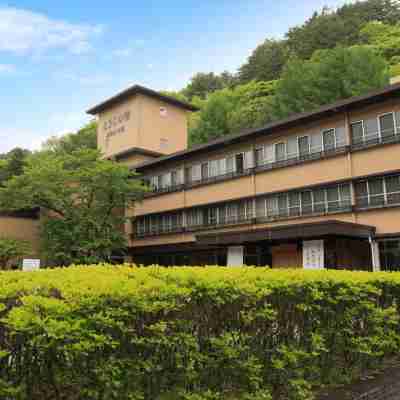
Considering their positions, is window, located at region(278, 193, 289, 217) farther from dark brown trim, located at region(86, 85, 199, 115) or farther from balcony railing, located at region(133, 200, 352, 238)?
dark brown trim, located at region(86, 85, 199, 115)

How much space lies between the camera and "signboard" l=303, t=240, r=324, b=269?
71.9ft

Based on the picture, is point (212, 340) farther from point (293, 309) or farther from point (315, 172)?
point (315, 172)

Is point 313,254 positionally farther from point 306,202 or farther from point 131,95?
point 131,95

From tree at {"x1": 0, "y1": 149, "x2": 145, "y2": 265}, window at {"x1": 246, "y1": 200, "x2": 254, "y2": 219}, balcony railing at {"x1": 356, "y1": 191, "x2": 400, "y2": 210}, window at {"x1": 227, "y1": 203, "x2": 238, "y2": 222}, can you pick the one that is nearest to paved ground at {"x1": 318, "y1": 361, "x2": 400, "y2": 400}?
balcony railing at {"x1": 356, "y1": 191, "x2": 400, "y2": 210}

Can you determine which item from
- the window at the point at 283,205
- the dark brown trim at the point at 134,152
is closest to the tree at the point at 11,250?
the dark brown trim at the point at 134,152

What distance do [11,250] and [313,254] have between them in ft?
70.1

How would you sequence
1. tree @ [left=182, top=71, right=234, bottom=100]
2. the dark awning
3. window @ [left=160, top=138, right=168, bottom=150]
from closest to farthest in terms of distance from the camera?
the dark awning < window @ [left=160, top=138, right=168, bottom=150] < tree @ [left=182, top=71, right=234, bottom=100]

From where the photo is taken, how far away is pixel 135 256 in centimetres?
3694

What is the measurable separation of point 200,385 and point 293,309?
1.77 m

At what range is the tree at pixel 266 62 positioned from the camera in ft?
187

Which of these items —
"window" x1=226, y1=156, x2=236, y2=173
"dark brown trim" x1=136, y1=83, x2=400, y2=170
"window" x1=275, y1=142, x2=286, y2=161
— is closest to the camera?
"dark brown trim" x1=136, y1=83, x2=400, y2=170

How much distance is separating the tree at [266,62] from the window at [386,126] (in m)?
33.3

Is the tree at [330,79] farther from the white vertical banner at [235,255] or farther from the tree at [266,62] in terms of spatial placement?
the white vertical banner at [235,255]

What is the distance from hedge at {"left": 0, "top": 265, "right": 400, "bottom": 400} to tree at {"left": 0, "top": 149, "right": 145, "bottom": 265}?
24349 millimetres
